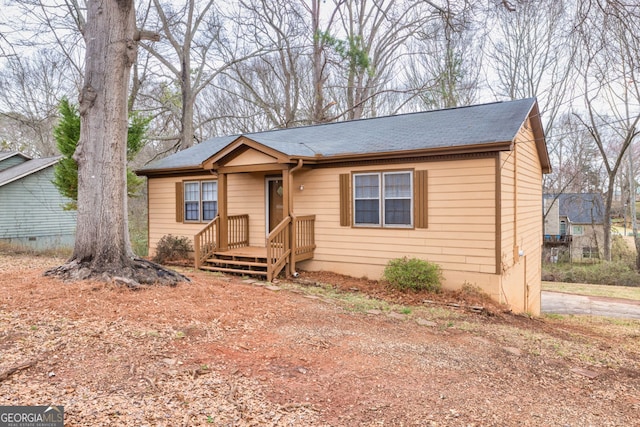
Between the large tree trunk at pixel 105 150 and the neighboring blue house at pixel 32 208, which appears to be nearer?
the large tree trunk at pixel 105 150

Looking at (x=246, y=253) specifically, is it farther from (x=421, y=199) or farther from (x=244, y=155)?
(x=421, y=199)

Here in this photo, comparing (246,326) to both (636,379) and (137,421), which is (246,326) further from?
(636,379)

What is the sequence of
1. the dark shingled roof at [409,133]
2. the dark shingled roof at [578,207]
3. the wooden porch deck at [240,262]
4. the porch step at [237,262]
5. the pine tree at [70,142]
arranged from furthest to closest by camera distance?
the dark shingled roof at [578,207], the pine tree at [70,142], the wooden porch deck at [240,262], the porch step at [237,262], the dark shingled roof at [409,133]

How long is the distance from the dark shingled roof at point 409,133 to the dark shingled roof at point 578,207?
73.7 feet

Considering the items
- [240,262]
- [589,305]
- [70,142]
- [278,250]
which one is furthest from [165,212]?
[589,305]

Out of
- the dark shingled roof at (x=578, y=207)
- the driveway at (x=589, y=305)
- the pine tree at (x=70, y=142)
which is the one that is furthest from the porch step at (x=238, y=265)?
the dark shingled roof at (x=578, y=207)

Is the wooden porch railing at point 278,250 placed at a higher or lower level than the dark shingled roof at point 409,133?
lower

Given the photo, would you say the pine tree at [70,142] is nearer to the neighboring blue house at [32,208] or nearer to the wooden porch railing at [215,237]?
the wooden porch railing at [215,237]

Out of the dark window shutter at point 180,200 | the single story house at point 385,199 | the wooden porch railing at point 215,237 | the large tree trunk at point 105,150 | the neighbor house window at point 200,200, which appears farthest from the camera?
the dark window shutter at point 180,200

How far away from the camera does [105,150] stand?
266 inches

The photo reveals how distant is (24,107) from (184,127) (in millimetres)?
10015

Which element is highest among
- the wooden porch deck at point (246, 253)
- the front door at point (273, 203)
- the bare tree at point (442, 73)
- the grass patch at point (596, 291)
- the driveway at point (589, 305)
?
the bare tree at point (442, 73)

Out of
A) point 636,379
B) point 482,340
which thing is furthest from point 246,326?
point 636,379

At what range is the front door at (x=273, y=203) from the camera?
1084 centimetres
